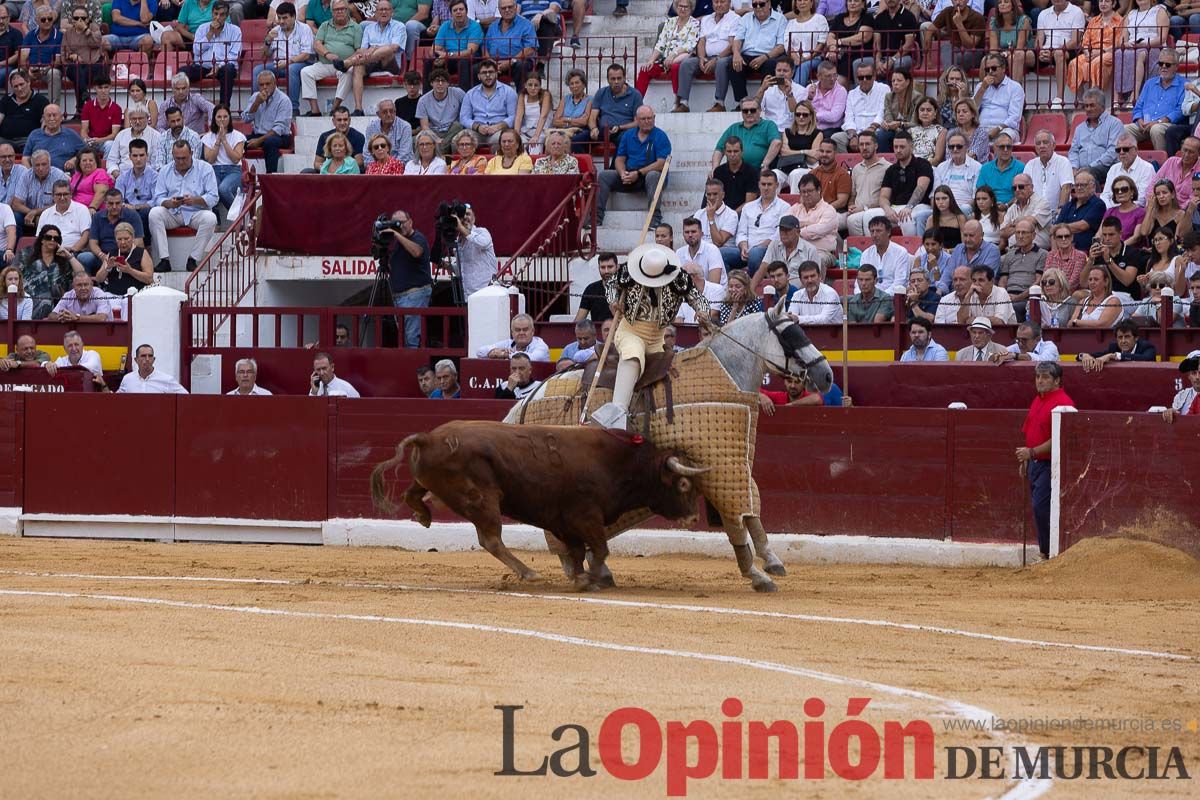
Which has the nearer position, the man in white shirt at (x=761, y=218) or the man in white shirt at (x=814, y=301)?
the man in white shirt at (x=814, y=301)

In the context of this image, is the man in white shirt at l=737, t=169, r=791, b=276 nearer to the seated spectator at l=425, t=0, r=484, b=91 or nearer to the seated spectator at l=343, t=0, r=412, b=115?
the seated spectator at l=425, t=0, r=484, b=91

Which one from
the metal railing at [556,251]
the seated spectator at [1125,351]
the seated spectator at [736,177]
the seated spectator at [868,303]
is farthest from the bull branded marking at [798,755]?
the seated spectator at [736,177]

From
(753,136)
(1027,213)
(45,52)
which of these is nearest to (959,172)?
(1027,213)

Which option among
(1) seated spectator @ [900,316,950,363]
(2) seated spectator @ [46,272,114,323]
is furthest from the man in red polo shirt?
(2) seated spectator @ [46,272,114,323]

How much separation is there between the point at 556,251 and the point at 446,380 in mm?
2831

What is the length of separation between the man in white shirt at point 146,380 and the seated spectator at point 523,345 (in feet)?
8.69

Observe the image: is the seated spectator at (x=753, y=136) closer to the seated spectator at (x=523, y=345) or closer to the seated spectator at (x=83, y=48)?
the seated spectator at (x=523, y=345)

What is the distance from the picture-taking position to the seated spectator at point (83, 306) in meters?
16.9

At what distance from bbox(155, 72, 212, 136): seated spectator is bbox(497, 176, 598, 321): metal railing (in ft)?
15.6

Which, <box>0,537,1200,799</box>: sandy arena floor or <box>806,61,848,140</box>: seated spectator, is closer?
<box>0,537,1200,799</box>: sandy arena floor

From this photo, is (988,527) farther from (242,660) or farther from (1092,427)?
(242,660)

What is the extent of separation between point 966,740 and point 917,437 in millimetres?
6908

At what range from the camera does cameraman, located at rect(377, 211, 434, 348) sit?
615 inches

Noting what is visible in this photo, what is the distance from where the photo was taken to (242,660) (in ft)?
24.3
